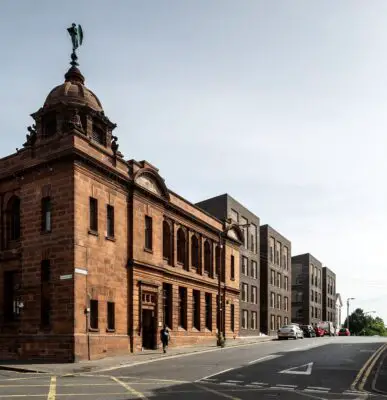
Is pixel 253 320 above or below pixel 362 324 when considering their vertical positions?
above

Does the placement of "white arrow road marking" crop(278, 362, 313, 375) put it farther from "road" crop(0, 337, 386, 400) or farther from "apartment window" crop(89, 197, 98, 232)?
"apartment window" crop(89, 197, 98, 232)

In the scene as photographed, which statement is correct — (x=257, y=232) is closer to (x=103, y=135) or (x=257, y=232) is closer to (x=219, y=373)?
(x=103, y=135)

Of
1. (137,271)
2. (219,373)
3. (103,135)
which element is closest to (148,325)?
(137,271)

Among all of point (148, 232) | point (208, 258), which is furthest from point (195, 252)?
point (148, 232)

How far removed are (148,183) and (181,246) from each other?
849 centimetres

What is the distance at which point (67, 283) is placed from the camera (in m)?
27.9

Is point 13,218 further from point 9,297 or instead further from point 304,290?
point 304,290

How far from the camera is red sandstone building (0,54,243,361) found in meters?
28.3

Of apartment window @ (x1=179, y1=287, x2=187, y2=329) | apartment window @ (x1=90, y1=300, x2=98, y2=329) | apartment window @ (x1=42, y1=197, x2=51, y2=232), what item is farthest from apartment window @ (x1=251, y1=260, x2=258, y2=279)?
apartment window @ (x1=42, y1=197, x2=51, y2=232)

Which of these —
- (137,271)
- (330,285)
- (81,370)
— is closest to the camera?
(81,370)

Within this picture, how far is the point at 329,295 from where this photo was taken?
399 feet

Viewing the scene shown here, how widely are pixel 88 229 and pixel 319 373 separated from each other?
47.1 feet

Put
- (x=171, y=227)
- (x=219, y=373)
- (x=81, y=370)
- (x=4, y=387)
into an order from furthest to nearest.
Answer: (x=171, y=227) < (x=81, y=370) < (x=219, y=373) < (x=4, y=387)

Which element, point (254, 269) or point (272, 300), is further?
point (272, 300)
